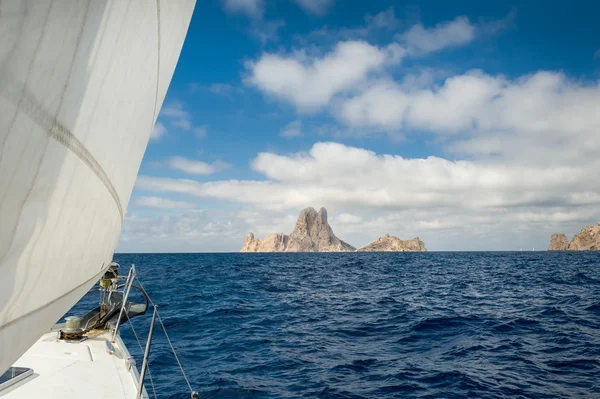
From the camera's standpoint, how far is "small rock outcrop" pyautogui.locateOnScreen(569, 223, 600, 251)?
16375cm

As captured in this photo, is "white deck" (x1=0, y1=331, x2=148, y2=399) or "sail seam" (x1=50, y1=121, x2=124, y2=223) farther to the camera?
"white deck" (x1=0, y1=331, x2=148, y2=399)

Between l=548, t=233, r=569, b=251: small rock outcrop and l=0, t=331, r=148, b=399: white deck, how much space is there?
223 m

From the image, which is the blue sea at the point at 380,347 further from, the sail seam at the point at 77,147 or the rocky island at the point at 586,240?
the rocky island at the point at 586,240

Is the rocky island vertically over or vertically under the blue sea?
over

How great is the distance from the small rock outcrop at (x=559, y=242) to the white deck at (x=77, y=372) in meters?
223

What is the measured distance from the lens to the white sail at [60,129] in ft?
2.44

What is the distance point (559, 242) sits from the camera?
18562cm

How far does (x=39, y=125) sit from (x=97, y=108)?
0.41 meters

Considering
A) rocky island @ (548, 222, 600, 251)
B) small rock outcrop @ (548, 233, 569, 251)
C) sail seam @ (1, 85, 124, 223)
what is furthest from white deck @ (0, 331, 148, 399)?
small rock outcrop @ (548, 233, 569, 251)

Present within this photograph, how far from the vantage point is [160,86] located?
219 cm

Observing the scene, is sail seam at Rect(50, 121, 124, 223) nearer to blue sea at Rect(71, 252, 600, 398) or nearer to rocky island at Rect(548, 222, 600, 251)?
blue sea at Rect(71, 252, 600, 398)

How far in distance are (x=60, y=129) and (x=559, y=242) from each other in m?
229

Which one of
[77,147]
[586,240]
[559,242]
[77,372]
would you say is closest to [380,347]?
[77,372]

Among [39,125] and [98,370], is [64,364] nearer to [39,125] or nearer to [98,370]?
[98,370]
